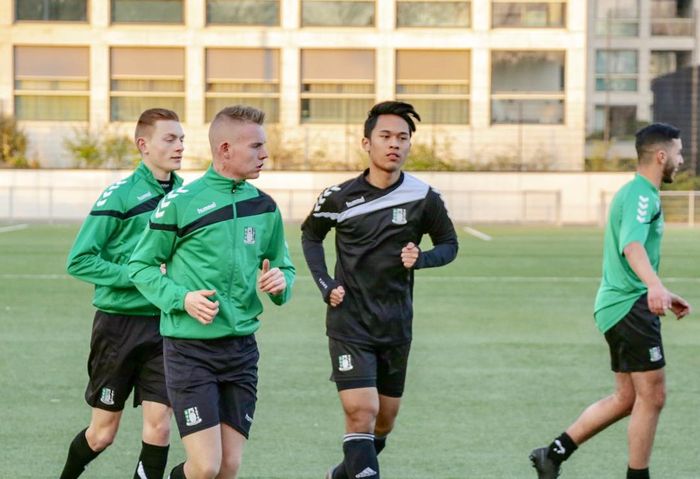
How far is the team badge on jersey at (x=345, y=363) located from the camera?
716 centimetres

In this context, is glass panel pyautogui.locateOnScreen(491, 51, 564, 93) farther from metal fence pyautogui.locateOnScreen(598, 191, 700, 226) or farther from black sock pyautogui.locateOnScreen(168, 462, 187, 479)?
black sock pyautogui.locateOnScreen(168, 462, 187, 479)

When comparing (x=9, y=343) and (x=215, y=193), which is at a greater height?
(x=215, y=193)

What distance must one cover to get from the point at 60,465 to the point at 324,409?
2.50 metres

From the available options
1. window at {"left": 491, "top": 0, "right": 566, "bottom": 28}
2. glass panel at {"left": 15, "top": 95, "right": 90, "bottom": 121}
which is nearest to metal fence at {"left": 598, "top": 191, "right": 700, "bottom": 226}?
window at {"left": 491, "top": 0, "right": 566, "bottom": 28}

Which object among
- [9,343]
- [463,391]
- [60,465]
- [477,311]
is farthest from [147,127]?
[477,311]

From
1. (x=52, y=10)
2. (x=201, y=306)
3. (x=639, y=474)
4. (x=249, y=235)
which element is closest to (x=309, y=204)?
(x=52, y=10)

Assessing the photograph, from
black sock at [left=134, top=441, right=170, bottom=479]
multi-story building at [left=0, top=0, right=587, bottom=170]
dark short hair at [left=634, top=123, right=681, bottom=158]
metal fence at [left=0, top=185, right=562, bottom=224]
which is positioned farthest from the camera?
multi-story building at [left=0, top=0, right=587, bottom=170]

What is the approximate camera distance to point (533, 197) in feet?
159

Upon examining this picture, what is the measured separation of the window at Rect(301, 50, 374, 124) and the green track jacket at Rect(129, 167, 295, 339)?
4702 cm

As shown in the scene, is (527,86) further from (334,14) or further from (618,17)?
(618,17)

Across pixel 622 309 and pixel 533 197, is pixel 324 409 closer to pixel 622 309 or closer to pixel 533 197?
pixel 622 309

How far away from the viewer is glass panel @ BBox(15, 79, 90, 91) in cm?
5303

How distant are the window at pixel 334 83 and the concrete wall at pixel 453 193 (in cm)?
438

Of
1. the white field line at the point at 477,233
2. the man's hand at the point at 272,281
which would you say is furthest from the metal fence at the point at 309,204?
the man's hand at the point at 272,281
